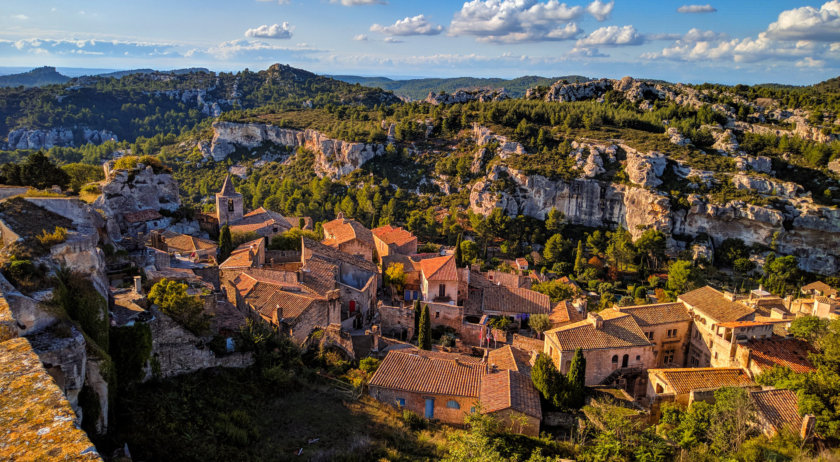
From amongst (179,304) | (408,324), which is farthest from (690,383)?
(179,304)

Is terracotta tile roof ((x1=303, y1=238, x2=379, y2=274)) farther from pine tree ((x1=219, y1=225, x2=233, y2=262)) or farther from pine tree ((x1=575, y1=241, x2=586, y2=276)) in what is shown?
pine tree ((x1=575, y1=241, x2=586, y2=276))

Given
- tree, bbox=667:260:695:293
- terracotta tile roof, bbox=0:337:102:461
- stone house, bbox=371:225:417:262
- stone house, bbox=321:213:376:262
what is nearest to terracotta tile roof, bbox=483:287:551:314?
stone house, bbox=371:225:417:262

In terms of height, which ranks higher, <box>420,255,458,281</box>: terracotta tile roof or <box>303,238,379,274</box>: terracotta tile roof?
<box>303,238,379,274</box>: terracotta tile roof

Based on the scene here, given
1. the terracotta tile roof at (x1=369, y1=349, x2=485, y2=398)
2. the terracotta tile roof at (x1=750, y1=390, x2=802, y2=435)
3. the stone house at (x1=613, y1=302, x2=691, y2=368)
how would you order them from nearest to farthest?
the terracotta tile roof at (x1=750, y1=390, x2=802, y2=435)
the terracotta tile roof at (x1=369, y1=349, x2=485, y2=398)
the stone house at (x1=613, y1=302, x2=691, y2=368)

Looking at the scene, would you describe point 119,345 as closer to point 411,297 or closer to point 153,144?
point 411,297

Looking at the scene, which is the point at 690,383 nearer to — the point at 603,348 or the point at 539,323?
the point at 603,348

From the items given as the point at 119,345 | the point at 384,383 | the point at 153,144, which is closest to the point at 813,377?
the point at 384,383

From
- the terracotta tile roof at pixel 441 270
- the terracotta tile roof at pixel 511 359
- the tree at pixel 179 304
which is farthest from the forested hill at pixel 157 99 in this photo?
the terracotta tile roof at pixel 511 359
